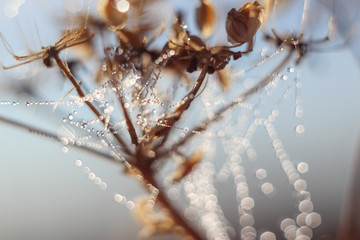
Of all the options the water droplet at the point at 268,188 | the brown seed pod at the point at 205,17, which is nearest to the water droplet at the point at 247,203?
the water droplet at the point at 268,188

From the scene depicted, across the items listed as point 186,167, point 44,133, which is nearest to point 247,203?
point 186,167

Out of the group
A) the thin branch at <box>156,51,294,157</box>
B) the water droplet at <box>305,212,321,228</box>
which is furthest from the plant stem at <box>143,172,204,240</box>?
the water droplet at <box>305,212,321,228</box>

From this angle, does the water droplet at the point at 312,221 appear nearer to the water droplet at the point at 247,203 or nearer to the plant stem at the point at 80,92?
the water droplet at the point at 247,203

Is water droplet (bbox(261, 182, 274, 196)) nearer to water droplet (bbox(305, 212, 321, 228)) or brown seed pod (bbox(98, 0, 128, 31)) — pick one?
water droplet (bbox(305, 212, 321, 228))

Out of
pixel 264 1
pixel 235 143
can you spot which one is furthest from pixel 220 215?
pixel 264 1

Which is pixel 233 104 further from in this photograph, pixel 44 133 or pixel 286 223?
pixel 286 223

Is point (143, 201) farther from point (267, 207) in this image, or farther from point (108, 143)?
point (267, 207)
